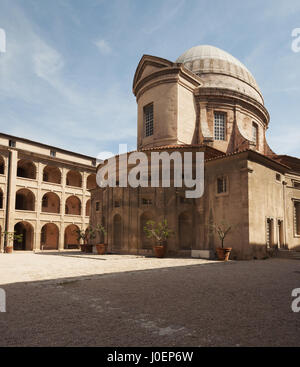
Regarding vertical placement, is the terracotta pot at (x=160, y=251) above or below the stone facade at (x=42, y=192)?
below

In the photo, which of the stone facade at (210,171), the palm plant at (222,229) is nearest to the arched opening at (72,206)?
the stone facade at (210,171)

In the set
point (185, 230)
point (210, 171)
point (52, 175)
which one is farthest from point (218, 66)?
point (52, 175)

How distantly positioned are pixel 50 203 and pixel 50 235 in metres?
4.21

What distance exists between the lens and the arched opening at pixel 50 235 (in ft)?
124

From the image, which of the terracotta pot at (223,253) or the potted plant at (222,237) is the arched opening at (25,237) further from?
the terracotta pot at (223,253)

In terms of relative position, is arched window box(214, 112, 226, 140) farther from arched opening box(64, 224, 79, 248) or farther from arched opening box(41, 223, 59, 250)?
arched opening box(64, 224, 79, 248)

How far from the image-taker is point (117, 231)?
81.8 feet

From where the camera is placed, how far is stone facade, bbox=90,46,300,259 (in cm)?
1789

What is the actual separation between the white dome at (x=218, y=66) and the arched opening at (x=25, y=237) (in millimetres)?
25557

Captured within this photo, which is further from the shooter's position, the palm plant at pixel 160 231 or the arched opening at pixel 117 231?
the arched opening at pixel 117 231

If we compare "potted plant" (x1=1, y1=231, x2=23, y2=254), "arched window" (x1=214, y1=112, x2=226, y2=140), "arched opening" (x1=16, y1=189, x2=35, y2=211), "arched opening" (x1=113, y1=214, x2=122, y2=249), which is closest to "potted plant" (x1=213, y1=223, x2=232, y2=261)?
"arched opening" (x1=113, y1=214, x2=122, y2=249)

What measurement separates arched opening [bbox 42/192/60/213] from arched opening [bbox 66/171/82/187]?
3.49 meters

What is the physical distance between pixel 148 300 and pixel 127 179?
17579mm

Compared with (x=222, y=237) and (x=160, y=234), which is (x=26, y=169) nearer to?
(x=160, y=234)
